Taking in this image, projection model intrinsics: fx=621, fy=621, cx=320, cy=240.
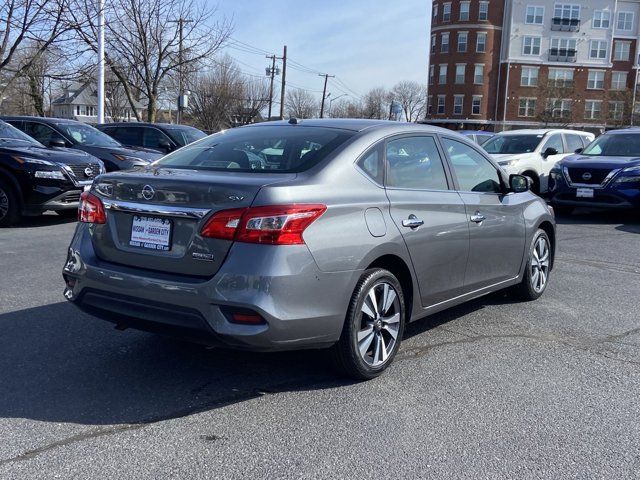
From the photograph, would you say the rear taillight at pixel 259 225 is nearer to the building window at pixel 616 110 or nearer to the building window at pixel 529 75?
the building window at pixel 616 110

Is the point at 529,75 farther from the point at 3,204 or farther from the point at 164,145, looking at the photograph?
the point at 3,204

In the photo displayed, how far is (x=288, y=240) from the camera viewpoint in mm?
Result: 3340

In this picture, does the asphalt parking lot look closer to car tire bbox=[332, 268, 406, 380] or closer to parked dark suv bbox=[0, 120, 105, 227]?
car tire bbox=[332, 268, 406, 380]

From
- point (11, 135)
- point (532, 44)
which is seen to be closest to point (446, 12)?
Result: point (532, 44)

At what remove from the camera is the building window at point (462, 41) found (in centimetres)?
6731

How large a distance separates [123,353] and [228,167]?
1.50 metres

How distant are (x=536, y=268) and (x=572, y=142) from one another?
11140mm

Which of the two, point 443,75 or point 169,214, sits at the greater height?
point 443,75

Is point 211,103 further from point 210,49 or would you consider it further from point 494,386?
point 494,386

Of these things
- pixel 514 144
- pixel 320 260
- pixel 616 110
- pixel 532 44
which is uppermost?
pixel 532 44

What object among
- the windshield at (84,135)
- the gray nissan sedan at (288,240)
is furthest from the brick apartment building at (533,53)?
the gray nissan sedan at (288,240)

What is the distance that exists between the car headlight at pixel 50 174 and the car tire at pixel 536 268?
7.25 m

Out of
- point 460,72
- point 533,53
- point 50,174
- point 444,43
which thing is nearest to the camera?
point 50,174

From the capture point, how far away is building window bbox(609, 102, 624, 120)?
61159 millimetres
